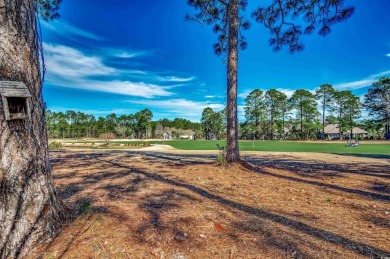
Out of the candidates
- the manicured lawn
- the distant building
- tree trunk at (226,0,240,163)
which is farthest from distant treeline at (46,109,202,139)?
tree trunk at (226,0,240,163)

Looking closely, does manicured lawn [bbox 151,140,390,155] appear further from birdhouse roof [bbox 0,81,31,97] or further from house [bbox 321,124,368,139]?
house [bbox 321,124,368,139]

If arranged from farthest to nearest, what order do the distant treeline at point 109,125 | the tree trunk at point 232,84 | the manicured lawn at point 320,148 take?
the distant treeline at point 109,125 < the manicured lawn at point 320,148 < the tree trunk at point 232,84

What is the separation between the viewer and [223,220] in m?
2.43

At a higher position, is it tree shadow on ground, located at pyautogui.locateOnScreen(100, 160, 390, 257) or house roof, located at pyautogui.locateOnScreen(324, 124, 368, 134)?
house roof, located at pyautogui.locateOnScreen(324, 124, 368, 134)

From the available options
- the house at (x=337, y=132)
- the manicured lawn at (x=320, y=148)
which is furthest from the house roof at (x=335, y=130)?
the manicured lawn at (x=320, y=148)

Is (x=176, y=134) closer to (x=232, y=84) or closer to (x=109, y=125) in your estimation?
(x=109, y=125)

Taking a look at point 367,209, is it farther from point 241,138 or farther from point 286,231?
point 241,138

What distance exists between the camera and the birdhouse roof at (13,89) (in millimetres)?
1763

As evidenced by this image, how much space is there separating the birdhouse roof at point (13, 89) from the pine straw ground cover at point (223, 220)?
143cm

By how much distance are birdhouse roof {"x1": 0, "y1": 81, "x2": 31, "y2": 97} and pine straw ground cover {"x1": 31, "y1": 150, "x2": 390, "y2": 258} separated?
1.43 m

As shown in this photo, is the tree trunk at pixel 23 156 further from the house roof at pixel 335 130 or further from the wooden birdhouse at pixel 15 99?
the house roof at pixel 335 130

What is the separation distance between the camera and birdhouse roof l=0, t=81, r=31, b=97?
1.76m

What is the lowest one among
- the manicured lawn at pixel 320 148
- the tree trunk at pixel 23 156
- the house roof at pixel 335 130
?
the manicured lawn at pixel 320 148

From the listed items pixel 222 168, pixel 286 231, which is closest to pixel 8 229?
pixel 286 231
